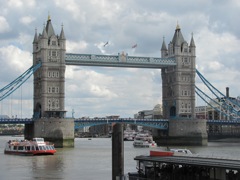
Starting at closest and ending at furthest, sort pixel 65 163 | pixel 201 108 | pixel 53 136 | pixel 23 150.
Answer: pixel 65 163
pixel 23 150
pixel 53 136
pixel 201 108

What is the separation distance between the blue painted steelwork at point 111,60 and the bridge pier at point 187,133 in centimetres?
1153

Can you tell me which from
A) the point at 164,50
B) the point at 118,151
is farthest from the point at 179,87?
the point at 118,151

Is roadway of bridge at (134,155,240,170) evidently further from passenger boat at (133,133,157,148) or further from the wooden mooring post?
passenger boat at (133,133,157,148)

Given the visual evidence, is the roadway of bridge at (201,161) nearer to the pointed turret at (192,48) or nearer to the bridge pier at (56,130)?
the bridge pier at (56,130)

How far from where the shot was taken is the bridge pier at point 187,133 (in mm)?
95875

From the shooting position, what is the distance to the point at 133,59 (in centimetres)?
9550

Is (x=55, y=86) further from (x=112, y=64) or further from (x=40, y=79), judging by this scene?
(x=112, y=64)

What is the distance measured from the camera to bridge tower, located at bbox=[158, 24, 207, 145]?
97.6 metres

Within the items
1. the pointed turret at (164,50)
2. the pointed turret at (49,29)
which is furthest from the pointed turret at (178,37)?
the pointed turret at (49,29)

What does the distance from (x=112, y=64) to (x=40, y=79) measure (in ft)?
41.5

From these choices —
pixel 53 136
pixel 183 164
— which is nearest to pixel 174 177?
pixel 183 164

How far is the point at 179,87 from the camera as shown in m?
102

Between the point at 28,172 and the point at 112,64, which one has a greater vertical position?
the point at 112,64

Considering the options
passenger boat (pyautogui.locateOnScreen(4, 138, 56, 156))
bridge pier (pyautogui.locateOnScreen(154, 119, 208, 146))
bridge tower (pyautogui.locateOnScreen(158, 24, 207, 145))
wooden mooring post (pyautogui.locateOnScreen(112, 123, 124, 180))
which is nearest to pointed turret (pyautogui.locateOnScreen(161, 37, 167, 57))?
bridge tower (pyautogui.locateOnScreen(158, 24, 207, 145))
